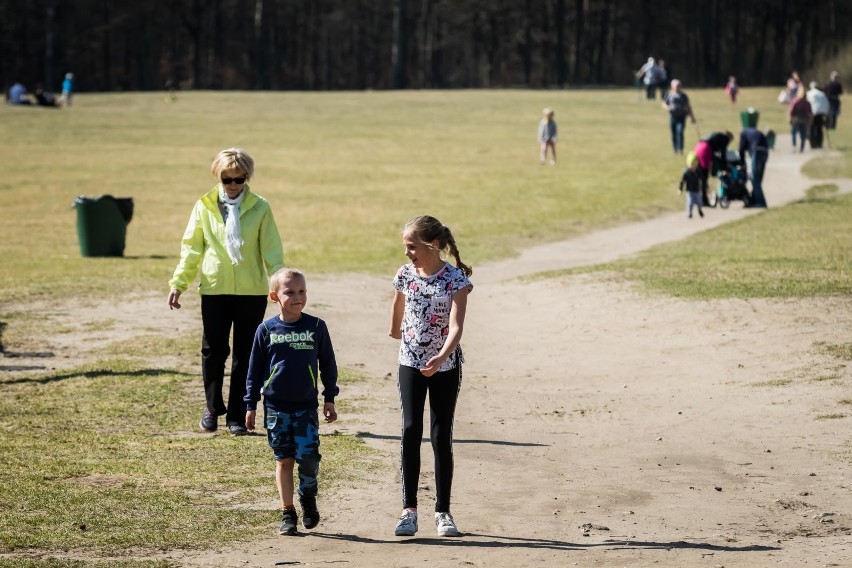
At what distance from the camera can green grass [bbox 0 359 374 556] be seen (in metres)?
7.43

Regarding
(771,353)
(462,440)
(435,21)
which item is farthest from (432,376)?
(435,21)

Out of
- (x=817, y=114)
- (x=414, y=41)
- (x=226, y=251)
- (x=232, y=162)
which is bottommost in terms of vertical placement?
(x=226, y=251)

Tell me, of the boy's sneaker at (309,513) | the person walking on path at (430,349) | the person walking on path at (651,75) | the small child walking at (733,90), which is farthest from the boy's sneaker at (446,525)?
the small child walking at (733,90)

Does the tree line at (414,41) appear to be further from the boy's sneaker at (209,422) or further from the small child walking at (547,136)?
the boy's sneaker at (209,422)

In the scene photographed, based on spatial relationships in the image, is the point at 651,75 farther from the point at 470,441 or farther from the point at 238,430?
the point at 238,430

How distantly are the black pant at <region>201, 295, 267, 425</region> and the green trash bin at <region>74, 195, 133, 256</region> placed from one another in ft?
41.8

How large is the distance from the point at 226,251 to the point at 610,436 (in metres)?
3.25

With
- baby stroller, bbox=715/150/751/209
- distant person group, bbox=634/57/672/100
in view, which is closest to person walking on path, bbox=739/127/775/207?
baby stroller, bbox=715/150/751/209

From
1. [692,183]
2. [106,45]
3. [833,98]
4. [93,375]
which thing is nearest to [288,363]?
[93,375]

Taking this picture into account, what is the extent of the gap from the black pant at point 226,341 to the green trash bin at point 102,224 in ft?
41.8

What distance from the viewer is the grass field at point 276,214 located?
8359 millimetres

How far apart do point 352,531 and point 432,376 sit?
98 centimetres

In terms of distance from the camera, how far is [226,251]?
9.84 metres

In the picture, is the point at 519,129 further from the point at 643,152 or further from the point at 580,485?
the point at 580,485
